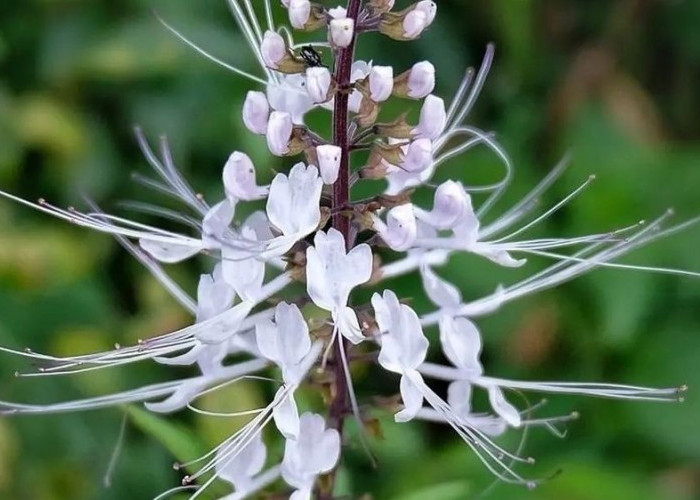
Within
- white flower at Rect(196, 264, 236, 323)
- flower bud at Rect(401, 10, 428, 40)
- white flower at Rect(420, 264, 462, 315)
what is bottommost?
white flower at Rect(420, 264, 462, 315)

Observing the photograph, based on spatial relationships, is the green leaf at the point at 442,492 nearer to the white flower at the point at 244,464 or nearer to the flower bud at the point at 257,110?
the white flower at the point at 244,464

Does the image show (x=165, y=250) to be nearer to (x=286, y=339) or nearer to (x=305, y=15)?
(x=286, y=339)

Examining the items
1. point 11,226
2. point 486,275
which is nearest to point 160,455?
point 11,226

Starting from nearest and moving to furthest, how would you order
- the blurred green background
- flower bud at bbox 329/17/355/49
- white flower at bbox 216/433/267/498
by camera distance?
flower bud at bbox 329/17/355/49 < white flower at bbox 216/433/267/498 < the blurred green background

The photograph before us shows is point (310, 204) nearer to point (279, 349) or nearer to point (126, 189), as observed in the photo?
point (279, 349)

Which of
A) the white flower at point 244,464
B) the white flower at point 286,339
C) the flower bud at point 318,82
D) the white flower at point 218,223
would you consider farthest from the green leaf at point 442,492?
the flower bud at point 318,82

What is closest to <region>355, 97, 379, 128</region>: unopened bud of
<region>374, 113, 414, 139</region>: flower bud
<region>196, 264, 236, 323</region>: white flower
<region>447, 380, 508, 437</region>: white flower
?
<region>374, 113, 414, 139</region>: flower bud

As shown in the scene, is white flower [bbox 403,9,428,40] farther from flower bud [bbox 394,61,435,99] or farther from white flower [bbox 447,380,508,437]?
white flower [bbox 447,380,508,437]
